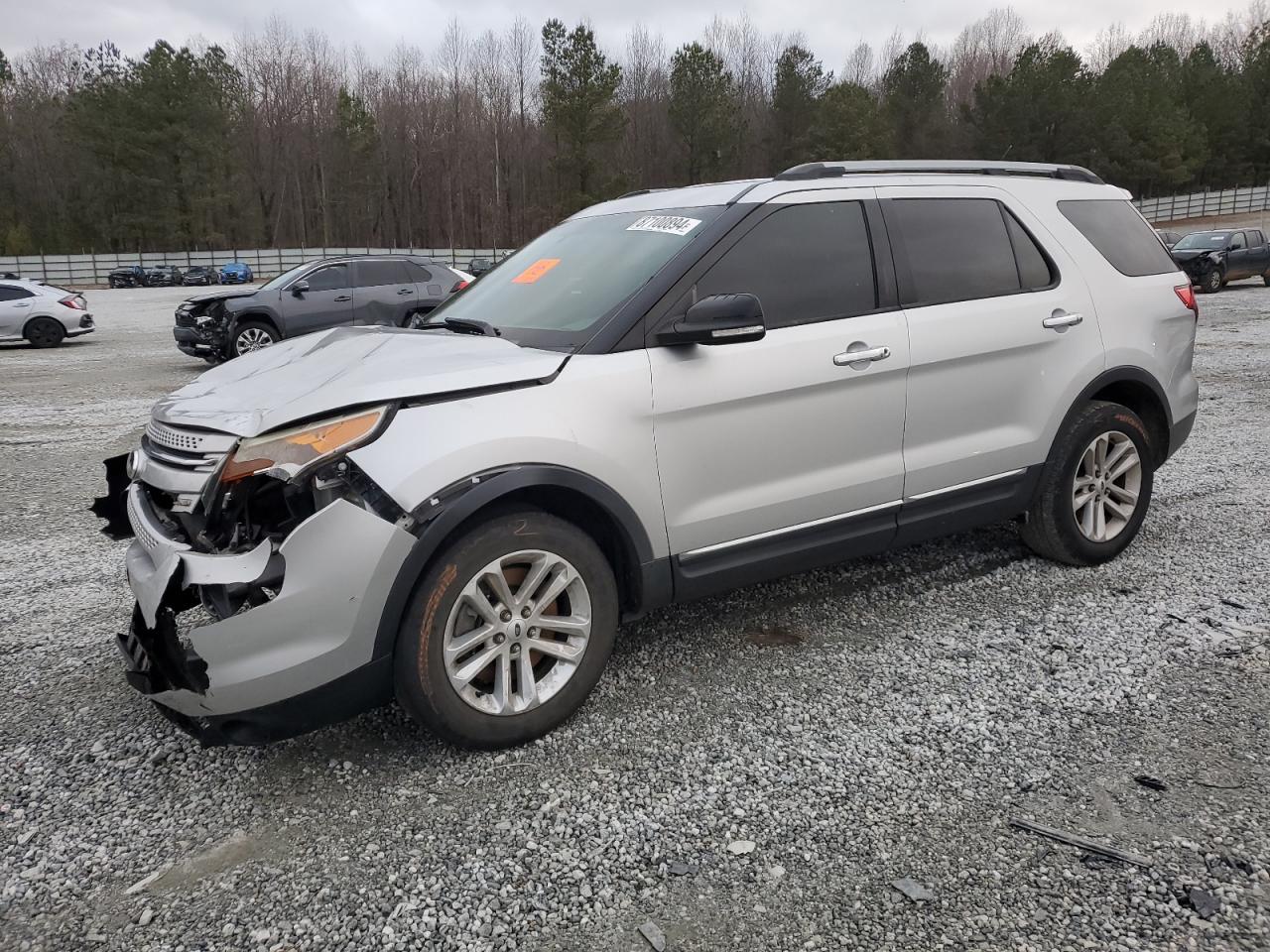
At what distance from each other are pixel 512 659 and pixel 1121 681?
2.26 metres

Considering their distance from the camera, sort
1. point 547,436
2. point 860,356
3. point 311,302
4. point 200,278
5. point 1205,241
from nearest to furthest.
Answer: point 547,436
point 860,356
point 311,302
point 1205,241
point 200,278

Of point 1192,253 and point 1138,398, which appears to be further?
point 1192,253

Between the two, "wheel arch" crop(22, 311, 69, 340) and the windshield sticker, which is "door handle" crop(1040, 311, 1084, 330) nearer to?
the windshield sticker

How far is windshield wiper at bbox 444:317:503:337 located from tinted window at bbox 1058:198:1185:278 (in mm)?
2852

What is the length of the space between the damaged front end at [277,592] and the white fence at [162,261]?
54099mm

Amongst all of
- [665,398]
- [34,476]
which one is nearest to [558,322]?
[665,398]

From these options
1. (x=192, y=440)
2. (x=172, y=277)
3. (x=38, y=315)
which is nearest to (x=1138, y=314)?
(x=192, y=440)

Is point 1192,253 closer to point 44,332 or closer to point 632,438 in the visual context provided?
point 632,438

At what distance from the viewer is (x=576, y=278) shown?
3.65 meters

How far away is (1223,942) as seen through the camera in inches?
84.6

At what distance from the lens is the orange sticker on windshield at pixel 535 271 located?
12.8 ft

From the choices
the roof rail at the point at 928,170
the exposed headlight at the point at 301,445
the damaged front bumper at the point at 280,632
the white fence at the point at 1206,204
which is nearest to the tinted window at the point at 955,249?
the roof rail at the point at 928,170

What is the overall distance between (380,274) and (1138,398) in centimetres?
1263

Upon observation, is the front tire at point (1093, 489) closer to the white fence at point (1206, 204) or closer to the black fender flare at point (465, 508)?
the black fender flare at point (465, 508)
